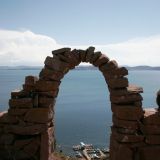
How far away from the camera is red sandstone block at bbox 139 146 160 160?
30.5ft

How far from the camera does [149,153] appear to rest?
9.33m

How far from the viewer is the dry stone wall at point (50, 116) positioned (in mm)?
9250

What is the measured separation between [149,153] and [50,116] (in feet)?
10.4

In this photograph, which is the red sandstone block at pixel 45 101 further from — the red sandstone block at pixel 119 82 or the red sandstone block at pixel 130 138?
the red sandstone block at pixel 130 138

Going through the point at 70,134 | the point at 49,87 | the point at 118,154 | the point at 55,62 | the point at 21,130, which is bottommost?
the point at 70,134

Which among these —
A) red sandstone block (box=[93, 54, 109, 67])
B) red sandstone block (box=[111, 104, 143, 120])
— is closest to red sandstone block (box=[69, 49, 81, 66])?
red sandstone block (box=[93, 54, 109, 67])

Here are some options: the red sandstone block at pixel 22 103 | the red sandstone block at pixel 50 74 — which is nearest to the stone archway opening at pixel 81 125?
the red sandstone block at pixel 22 103

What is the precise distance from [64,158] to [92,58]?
12.3 feet

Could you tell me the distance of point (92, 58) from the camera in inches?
379

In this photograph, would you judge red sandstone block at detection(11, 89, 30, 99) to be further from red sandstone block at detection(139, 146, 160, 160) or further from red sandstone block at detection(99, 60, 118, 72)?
red sandstone block at detection(139, 146, 160, 160)

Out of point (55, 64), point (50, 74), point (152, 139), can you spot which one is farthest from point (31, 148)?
point (152, 139)

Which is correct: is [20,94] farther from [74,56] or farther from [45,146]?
[74,56]

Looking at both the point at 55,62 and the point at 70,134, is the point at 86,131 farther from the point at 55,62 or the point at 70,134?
the point at 55,62

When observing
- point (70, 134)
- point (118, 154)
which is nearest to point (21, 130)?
point (118, 154)
